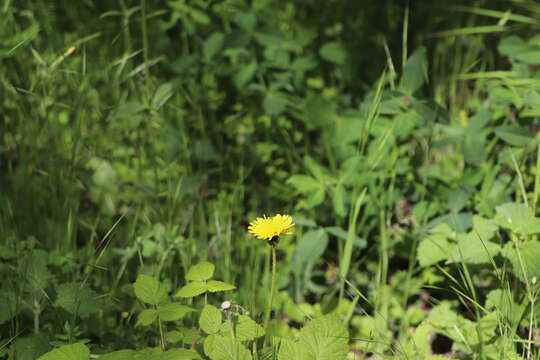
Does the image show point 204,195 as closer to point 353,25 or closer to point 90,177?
point 90,177

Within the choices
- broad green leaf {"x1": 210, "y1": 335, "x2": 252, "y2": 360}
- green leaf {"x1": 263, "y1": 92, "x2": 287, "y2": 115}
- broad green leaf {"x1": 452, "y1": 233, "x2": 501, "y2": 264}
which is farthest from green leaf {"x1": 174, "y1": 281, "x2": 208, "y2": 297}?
green leaf {"x1": 263, "y1": 92, "x2": 287, "y2": 115}

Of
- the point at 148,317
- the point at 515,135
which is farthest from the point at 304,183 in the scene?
the point at 148,317

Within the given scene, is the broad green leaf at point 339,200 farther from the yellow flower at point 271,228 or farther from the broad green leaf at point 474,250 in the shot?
the yellow flower at point 271,228

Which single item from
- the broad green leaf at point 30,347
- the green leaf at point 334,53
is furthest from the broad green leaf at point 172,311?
the green leaf at point 334,53

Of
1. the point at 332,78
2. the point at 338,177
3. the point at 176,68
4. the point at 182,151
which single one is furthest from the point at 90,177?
the point at 332,78

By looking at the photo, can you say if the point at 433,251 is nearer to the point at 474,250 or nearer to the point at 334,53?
the point at 474,250

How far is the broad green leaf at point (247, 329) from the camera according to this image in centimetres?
109

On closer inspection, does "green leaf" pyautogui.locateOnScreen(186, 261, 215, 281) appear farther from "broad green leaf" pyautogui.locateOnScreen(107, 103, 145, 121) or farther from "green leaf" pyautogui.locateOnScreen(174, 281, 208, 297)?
"broad green leaf" pyautogui.locateOnScreen(107, 103, 145, 121)

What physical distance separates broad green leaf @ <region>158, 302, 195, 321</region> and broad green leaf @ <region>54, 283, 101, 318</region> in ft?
0.64

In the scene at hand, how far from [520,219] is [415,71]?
56cm

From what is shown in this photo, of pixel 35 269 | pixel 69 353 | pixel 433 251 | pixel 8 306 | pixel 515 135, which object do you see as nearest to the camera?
pixel 69 353

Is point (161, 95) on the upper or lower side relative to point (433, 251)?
upper

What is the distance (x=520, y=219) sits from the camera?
137cm

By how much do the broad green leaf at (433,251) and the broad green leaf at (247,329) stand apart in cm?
62
